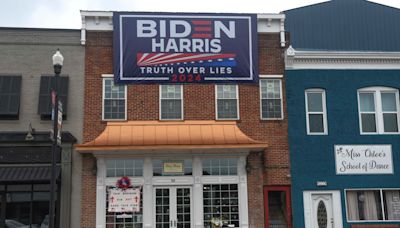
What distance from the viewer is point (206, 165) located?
18172mm

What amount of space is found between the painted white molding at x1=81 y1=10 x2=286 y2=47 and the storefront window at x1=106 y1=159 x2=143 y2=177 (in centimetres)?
456

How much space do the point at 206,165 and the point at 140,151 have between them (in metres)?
2.48

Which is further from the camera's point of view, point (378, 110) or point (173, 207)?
point (378, 110)

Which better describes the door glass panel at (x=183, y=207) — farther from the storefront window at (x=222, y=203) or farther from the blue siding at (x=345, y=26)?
the blue siding at (x=345, y=26)

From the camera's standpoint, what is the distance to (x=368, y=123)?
19.1 meters

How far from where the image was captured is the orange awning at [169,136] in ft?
56.2

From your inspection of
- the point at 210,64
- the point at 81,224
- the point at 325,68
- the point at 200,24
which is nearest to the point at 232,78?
the point at 210,64

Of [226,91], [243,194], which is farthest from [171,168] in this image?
[226,91]

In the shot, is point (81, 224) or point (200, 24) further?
point (200, 24)

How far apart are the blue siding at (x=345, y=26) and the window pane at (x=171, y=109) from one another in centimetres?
1068

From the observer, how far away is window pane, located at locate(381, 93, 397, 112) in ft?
63.5

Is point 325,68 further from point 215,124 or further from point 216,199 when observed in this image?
point 216,199

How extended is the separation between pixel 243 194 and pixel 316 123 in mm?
3935

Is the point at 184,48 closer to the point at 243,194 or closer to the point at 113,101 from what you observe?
the point at 113,101
